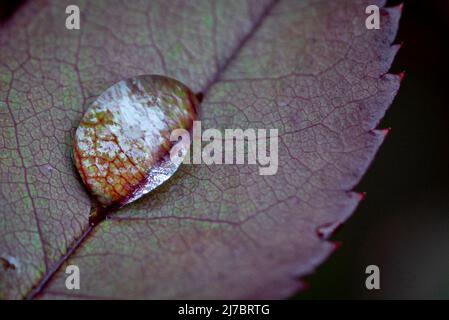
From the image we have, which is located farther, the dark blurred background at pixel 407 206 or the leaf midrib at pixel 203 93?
the dark blurred background at pixel 407 206

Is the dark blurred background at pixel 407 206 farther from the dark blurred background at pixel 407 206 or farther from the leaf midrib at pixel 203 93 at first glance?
the leaf midrib at pixel 203 93

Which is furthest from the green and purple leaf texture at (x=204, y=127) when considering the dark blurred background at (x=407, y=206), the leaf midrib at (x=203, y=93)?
the dark blurred background at (x=407, y=206)

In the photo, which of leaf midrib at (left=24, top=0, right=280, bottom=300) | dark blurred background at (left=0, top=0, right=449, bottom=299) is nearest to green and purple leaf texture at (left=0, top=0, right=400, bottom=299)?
leaf midrib at (left=24, top=0, right=280, bottom=300)

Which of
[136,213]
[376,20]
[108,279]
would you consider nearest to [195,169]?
[136,213]

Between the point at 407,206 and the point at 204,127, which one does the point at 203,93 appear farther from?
the point at 407,206

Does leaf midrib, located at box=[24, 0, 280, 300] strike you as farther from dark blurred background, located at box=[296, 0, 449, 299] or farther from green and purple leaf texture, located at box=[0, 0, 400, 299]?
dark blurred background, located at box=[296, 0, 449, 299]

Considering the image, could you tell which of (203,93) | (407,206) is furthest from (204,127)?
(407,206)
